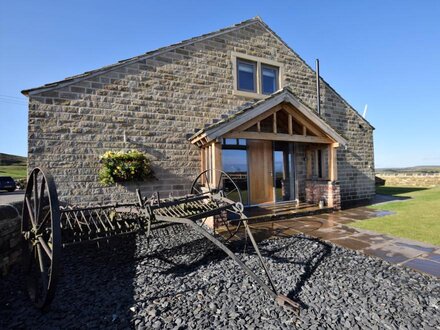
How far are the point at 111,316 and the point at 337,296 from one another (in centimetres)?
280

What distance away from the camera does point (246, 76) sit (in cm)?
941

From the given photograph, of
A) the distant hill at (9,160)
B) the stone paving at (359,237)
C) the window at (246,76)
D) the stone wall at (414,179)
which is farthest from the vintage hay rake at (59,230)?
the distant hill at (9,160)

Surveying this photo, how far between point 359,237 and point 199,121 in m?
5.93

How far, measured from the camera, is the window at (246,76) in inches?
363

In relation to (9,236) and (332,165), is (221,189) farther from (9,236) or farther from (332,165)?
(332,165)

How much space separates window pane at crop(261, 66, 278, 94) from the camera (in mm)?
9695

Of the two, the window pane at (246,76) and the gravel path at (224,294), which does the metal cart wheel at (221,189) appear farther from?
the window pane at (246,76)

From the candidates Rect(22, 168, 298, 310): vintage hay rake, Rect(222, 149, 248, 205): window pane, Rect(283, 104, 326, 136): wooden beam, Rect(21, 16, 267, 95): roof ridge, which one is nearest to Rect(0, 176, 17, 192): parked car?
Rect(21, 16, 267, 95): roof ridge

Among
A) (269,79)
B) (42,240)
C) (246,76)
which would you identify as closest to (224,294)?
(42,240)

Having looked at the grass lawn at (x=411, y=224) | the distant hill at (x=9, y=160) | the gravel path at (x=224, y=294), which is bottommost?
the gravel path at (x=224, y=294)

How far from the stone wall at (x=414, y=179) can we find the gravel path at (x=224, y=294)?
795 inches

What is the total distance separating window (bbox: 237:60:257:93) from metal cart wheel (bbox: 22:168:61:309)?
302 inches

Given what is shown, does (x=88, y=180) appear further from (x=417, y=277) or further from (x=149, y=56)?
(x=417, y=277)

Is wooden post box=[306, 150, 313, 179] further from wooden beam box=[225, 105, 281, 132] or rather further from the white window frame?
wooden beam box=[225, 105, 281, 132]
